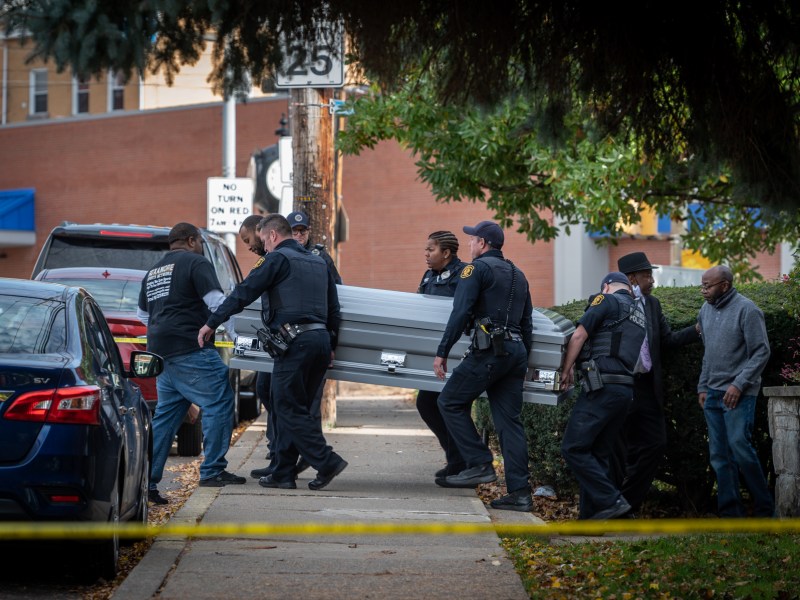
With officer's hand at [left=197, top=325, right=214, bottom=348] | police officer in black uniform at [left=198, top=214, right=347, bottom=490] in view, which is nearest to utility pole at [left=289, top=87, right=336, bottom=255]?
police officer in black uniform at [left=198, top=214, right=347, bottom=490]

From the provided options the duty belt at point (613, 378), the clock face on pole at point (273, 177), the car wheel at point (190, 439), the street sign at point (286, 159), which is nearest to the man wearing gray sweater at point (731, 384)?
the duty belt at point (613, 378)

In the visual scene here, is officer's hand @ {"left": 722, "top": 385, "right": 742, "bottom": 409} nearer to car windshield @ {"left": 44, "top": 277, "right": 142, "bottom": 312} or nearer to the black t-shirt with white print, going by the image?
the black t-shirt with white print

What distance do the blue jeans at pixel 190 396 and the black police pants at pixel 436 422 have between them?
5.54ft

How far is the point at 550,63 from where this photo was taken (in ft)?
24.3

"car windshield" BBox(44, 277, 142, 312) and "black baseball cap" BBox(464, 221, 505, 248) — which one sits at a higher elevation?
"black baseball cap" BBox(464, 221, 505, 248)

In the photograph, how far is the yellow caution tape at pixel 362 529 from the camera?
6.40m

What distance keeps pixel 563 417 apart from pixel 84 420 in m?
4.54

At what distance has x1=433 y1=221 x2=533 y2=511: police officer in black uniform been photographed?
9328 mm

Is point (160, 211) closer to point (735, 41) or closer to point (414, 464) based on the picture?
point (414, 464)

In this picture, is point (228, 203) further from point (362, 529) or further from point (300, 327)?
point (362, 529)

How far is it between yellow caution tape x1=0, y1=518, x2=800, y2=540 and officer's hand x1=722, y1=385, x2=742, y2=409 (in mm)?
868

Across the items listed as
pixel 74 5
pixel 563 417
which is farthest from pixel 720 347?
pixel 74 5

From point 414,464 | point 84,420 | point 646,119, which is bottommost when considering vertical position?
point 414,464

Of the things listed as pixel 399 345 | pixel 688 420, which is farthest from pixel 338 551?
pixel 688 420
